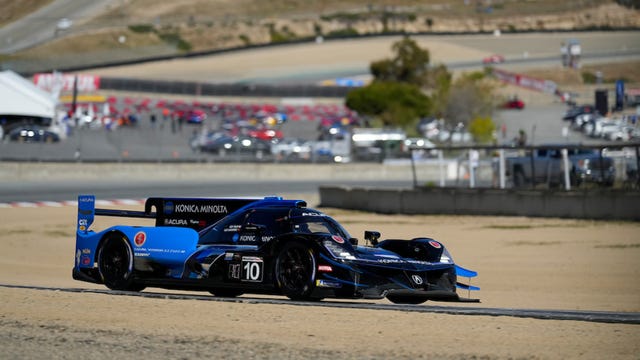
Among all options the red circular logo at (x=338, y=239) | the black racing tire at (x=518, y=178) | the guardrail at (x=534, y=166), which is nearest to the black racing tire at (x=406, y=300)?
the red circular logo at (x=338, y=239)

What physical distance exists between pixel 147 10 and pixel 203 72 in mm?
25735

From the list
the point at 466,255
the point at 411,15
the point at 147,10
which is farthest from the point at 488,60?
the point at 466,255

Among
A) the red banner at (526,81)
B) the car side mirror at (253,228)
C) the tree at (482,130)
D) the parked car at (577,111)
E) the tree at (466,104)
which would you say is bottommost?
the car side mirror at (253,228)

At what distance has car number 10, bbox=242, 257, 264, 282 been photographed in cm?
1239

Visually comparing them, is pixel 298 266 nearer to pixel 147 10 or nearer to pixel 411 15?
pixel 147 10

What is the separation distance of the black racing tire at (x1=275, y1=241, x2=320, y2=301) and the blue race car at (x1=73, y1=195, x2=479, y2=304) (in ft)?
0.03

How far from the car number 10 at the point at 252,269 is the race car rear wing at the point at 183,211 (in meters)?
0.99

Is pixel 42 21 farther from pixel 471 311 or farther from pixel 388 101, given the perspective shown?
pixel 388 101

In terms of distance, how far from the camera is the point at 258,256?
40.7 ft

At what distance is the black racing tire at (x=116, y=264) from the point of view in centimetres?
1346

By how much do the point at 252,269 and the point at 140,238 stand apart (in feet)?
5.57

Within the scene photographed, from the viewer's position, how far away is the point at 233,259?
41.4 feet

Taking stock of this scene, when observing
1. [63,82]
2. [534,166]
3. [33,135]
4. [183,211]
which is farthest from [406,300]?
[63,82]

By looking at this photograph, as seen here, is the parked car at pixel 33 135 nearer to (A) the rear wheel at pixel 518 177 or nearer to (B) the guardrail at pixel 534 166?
(B) the guardrail at pixel 534 166
